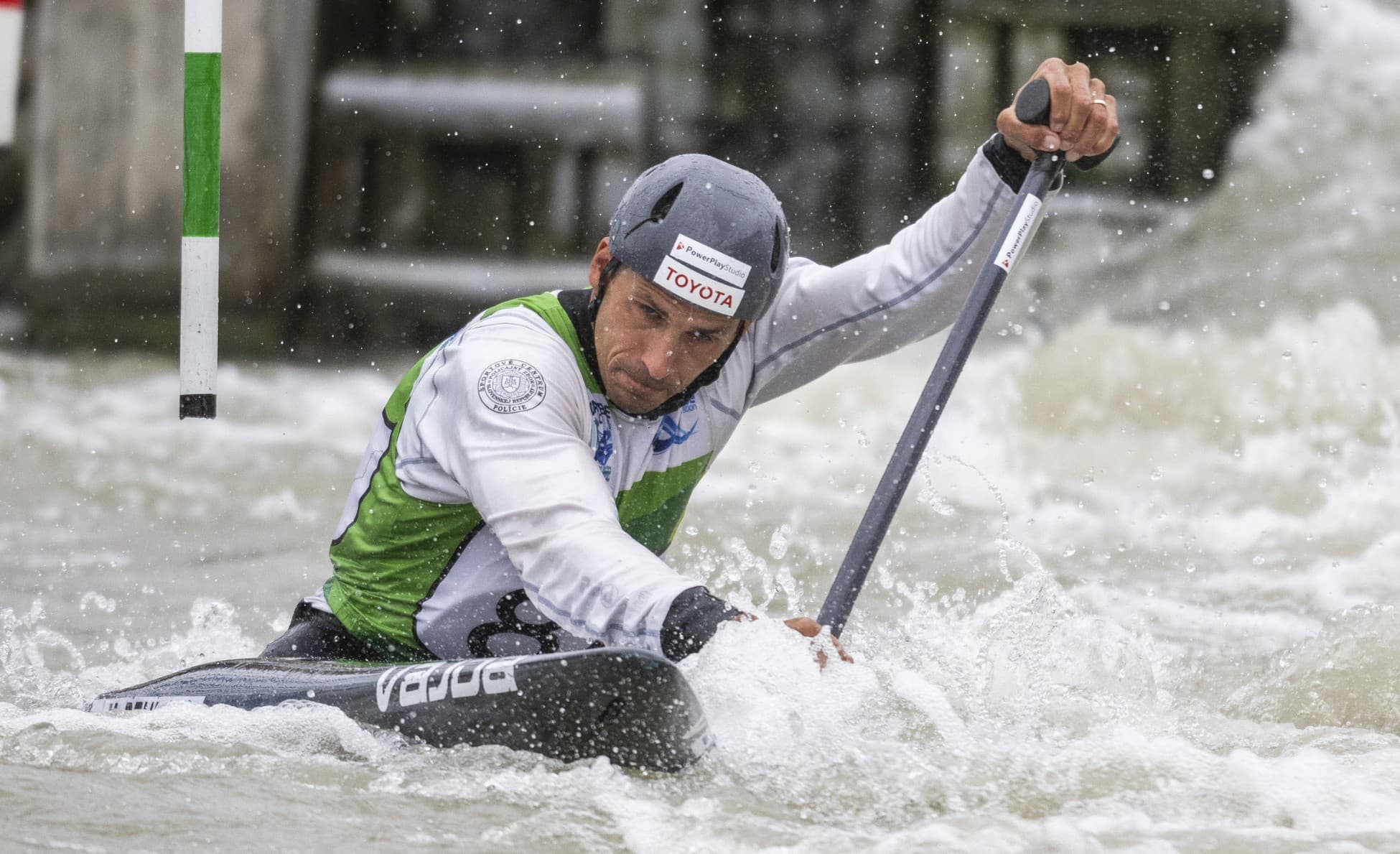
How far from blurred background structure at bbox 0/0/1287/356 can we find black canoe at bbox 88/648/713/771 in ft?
24.9

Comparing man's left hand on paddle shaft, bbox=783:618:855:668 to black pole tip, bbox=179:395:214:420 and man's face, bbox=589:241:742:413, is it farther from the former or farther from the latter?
black pole tip, bbox=179:395:214:420

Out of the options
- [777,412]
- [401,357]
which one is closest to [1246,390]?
[777,412]

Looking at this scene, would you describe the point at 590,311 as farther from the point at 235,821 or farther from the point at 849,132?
the point at 849,132

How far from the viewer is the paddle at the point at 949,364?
278 cm

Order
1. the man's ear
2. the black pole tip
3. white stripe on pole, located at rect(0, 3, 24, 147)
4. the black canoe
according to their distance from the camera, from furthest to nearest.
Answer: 1. white stripe on pole, located at rect(0, 3, 24, 147)
2. the black pole tip
3. the man's ear
4. the black canoe

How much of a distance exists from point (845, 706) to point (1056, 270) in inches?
330

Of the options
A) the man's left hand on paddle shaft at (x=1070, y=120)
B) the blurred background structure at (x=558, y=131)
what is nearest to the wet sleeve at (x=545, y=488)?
the man's left hand on paddle shaft at (x=1070, y=120)

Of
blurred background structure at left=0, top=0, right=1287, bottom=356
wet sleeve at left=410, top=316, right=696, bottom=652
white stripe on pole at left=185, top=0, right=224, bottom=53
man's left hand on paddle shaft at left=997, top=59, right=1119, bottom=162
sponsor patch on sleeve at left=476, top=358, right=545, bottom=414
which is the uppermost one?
man's left hand on paddle shaft at left=997, top=59, right=1119, bottom=162

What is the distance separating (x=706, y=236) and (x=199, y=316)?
1456mm

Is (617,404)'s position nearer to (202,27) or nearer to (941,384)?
(941,384)

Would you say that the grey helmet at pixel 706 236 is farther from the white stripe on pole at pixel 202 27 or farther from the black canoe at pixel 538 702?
the white stripe on pole at pixel 202 27

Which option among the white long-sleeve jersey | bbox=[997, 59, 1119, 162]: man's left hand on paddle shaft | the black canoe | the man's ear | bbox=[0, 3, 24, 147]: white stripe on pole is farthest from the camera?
bbox=[0, 3, 24, 147]: white stripe on pole

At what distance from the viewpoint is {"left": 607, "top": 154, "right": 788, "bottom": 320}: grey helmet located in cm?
271

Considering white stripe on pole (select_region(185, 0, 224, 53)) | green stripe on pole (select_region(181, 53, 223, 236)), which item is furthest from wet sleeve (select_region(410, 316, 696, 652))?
white stripe on pole (select_region(185, 0, 224, 53))
